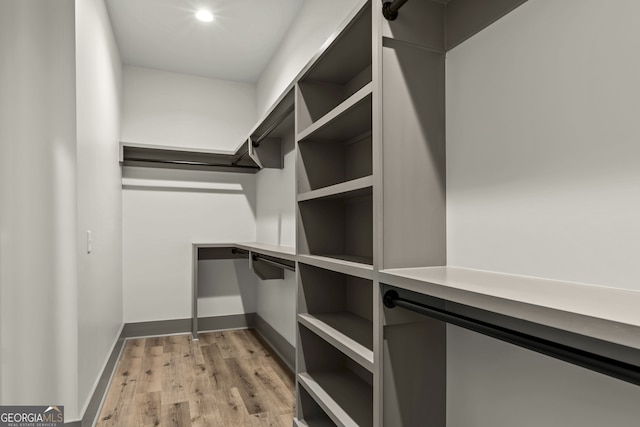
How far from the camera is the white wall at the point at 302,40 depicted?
2.04m

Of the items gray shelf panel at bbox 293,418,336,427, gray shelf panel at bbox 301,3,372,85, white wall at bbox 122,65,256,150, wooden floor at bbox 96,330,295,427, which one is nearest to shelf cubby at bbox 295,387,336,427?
gray shelf panel at bbox 293,418,336,427

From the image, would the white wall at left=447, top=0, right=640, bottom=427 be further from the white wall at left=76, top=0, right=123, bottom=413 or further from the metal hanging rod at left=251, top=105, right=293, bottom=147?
the white wall at left=76, top=0, right=123, bottom=413

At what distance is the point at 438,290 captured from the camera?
86cm

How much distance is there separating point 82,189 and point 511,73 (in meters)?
1.87

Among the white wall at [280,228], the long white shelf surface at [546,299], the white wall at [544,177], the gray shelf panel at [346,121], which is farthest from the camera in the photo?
the white wall at [280,228]

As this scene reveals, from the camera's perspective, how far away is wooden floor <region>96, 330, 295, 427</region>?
2.01 meters

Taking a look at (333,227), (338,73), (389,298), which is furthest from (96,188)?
(389,298)

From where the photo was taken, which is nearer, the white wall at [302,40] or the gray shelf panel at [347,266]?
the gray shelf panel at [347,266]

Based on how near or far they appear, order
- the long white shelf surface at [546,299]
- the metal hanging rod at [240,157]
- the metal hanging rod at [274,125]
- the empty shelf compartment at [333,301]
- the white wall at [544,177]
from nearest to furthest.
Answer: the long white shelf surface at [546,299], the white wall at [544,177], the empty shelf compartment at [333,301], the metal hanging rod at [274,125], the metal hanging rod at [240,157]

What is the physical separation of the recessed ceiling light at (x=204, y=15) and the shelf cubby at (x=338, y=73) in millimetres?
1355

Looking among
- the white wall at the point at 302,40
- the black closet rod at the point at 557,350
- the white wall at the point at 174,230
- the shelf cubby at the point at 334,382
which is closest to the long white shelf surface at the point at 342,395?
the shelf cubby at the point at 334,382

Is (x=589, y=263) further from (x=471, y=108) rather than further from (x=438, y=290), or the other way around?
(x=471, y=108)

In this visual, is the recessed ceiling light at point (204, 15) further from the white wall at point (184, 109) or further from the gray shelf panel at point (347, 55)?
the gray shelf panel at point (347, 55)

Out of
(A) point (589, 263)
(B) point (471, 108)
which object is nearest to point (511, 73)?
(B) point (471, 108)
